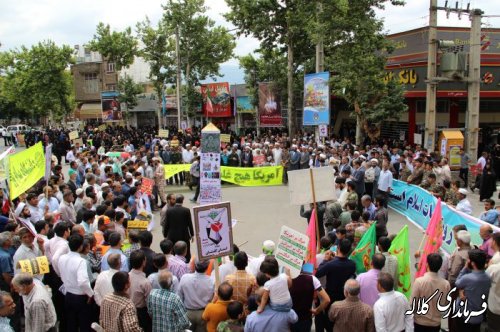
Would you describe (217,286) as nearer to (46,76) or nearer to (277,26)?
(277,26)

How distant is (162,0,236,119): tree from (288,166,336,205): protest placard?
27.9m

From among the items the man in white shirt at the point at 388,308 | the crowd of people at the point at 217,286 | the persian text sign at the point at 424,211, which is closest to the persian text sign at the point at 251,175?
the persian text sign at the point at 424,211

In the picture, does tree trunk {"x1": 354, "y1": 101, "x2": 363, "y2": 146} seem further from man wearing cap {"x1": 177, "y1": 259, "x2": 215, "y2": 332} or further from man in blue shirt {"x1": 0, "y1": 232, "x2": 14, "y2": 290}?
man in blue shirt {"x1": 0, "y1": 232, "x2": 14, "y2": 290}

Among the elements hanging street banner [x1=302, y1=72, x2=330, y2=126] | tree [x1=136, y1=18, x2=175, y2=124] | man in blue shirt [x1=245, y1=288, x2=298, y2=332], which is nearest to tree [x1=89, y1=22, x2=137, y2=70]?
tree [x1=136, y1=18, x2=175, y2=124]

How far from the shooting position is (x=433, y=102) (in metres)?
17.6

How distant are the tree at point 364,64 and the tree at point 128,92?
26.8 metres

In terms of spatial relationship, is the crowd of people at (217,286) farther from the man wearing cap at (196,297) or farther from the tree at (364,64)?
the tree at (364,64)

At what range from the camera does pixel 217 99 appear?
40281 millimetres

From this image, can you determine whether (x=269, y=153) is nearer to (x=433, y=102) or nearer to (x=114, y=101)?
(x=433, y=102)

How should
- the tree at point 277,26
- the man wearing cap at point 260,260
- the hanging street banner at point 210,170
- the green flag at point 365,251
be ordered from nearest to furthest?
the man wearing cap at point 260,260
the green flag at point 365,251
the hanging street banner at point 210,170
the tree at point 277,26

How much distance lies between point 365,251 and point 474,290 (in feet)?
5.34

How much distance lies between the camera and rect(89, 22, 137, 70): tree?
38.8 m

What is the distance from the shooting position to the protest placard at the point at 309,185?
8359 mm

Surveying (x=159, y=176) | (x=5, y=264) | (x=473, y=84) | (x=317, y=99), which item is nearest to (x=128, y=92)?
(x=317, y=99)
